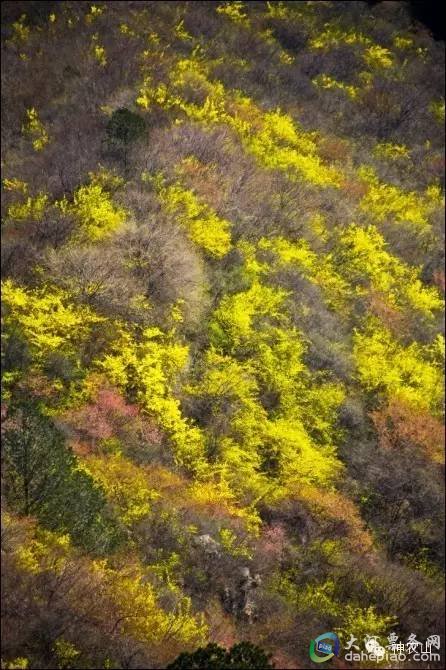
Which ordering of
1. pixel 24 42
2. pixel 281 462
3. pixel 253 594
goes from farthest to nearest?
1. pixel 24 42
2. pixel 281 462
3. pixel 253 594

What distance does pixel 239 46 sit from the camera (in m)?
37.9

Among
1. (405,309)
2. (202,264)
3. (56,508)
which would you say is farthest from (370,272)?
(56,508)

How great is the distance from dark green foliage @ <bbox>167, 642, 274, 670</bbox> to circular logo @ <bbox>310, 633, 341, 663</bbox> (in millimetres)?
5854

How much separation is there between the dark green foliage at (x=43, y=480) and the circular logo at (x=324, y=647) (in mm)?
6348

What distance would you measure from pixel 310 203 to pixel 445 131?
17.6 metres

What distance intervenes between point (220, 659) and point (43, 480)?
4869 mm

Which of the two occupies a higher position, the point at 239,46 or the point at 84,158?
the point at 239,46

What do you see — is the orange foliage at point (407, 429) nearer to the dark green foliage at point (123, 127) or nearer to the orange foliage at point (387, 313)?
A: the orange foliage at point (387, 313)

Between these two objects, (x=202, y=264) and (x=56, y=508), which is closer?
(x=56, y=508)

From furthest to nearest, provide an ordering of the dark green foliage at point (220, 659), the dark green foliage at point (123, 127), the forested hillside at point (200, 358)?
the dark green foliage at point (123, 127)
the forested hillside at point (200, 358)
the dark green foliage at point (220, 659)

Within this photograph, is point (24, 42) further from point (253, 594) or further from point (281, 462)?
point (253, 594)

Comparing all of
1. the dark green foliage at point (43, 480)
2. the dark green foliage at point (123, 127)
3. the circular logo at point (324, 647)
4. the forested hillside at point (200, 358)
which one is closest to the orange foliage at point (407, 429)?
the forested hillside at point (200, 358)

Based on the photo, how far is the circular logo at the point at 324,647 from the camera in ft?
48.9

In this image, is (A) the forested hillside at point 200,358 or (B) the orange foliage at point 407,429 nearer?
(A) the forested hillside at point 200,358
